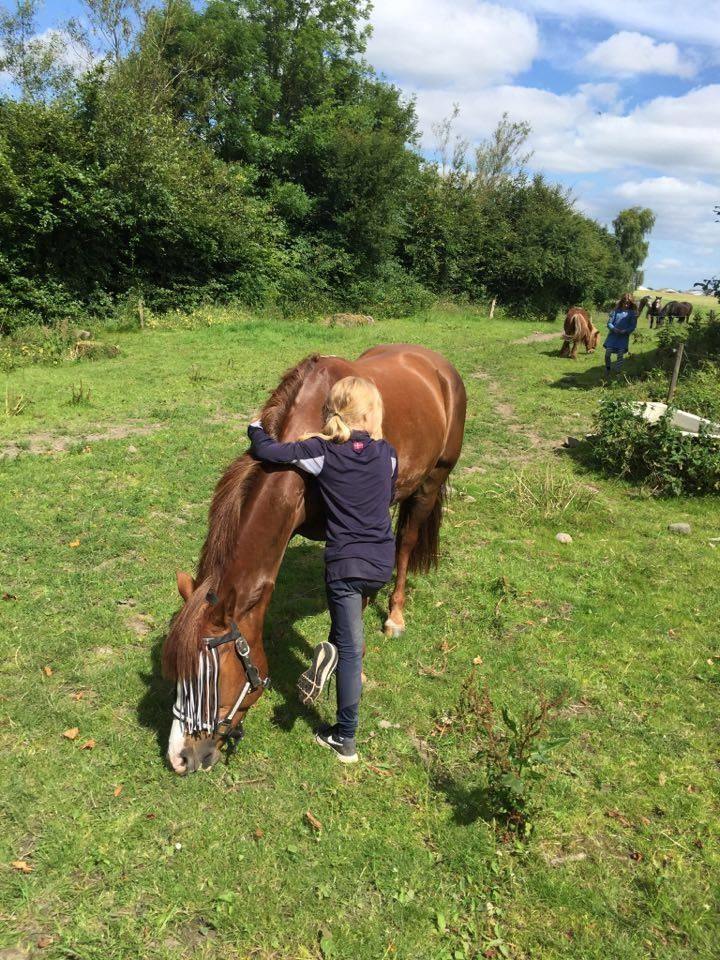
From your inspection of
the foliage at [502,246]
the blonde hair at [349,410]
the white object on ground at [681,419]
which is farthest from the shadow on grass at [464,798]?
the foliage at [502,246]

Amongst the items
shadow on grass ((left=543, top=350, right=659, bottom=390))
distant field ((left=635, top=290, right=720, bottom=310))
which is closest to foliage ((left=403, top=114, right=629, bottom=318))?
distant field ((left=635, top=290, right=720, bottom=310))

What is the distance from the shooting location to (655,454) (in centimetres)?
742

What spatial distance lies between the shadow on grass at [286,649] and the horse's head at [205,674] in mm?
557

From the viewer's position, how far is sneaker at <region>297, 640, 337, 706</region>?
282cm

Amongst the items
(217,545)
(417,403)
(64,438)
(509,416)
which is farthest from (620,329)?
(217,545)

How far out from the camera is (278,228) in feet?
84.4

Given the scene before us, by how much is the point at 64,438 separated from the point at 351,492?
6.76 meters

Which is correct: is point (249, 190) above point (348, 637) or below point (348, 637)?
above

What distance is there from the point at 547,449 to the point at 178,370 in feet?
26.7

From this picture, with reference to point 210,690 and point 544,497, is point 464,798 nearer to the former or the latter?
point 210,690

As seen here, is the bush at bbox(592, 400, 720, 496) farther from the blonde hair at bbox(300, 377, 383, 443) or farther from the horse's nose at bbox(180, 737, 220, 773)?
the horse's nose at bbox(180, 737, 220, 773)

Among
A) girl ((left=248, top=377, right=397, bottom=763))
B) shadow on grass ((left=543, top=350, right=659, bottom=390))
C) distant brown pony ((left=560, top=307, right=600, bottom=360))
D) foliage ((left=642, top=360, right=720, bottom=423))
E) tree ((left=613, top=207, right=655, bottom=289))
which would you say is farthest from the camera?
tree ((left=613, top=207, right=655, bottom=289))

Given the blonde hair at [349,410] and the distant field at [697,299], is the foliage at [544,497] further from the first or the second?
the distant field at [697,299]

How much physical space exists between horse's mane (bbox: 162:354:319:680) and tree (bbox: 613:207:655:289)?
6470 centimetres
